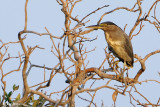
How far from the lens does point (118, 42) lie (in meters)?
5.59

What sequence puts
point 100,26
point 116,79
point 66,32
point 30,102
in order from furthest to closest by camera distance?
point 100,26
point 116,79
point 30,102
point 66,32

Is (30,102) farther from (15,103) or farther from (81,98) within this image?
(81,98)

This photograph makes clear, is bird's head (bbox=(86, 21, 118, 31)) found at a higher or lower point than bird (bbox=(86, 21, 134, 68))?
higher

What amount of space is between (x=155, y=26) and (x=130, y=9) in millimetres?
523

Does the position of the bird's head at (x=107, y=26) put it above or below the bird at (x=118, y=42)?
above

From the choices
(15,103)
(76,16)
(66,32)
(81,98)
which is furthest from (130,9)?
(15,103)

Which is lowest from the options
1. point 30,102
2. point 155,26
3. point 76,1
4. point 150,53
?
point 30,102

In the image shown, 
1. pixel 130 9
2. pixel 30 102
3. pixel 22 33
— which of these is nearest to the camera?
pixel 22 33

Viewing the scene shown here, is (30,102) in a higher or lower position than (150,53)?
lower

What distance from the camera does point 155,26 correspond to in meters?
4.77

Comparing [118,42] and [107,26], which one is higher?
[107,26]

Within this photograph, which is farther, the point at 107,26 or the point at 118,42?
the point at 107,26

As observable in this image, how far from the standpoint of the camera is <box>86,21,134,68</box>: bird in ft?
18.2

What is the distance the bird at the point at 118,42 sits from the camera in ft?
18.2
